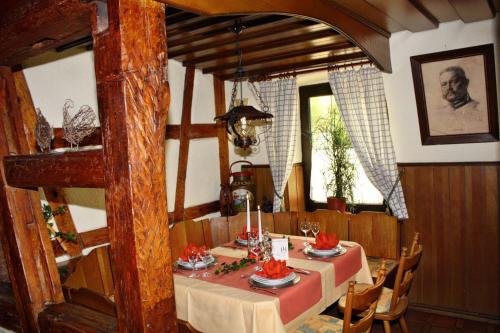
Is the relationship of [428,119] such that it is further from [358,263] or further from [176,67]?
[176,67]

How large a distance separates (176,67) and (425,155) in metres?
2.52

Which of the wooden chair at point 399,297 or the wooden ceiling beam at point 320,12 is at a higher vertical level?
the wooden ceiling beam at point 320,12

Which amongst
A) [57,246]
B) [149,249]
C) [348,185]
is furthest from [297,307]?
[348,185]

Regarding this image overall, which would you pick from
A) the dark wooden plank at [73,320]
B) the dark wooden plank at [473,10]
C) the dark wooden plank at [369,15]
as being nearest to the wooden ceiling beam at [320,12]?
the dark wooden plank at [369,15]

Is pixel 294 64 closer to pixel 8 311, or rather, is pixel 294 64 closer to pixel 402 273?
pixel 402 273

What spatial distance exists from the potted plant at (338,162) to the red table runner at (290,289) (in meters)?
1.80

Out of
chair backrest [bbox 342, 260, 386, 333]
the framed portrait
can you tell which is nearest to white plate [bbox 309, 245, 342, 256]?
chair backrest [bbox 342, 260, 386, 333]

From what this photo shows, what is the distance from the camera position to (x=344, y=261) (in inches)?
114

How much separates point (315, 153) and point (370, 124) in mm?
927

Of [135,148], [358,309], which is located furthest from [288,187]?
[135,148]

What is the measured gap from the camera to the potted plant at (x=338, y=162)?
430 cm

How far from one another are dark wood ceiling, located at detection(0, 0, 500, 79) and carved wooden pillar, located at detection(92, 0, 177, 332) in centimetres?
32

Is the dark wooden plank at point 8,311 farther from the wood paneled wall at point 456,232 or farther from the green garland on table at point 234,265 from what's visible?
the wood paneled wall at point 456,232

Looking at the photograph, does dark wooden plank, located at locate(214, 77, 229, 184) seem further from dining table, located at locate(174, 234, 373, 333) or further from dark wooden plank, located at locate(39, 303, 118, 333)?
dark wooden plank, located at locate(39, 303, 118, 333)
